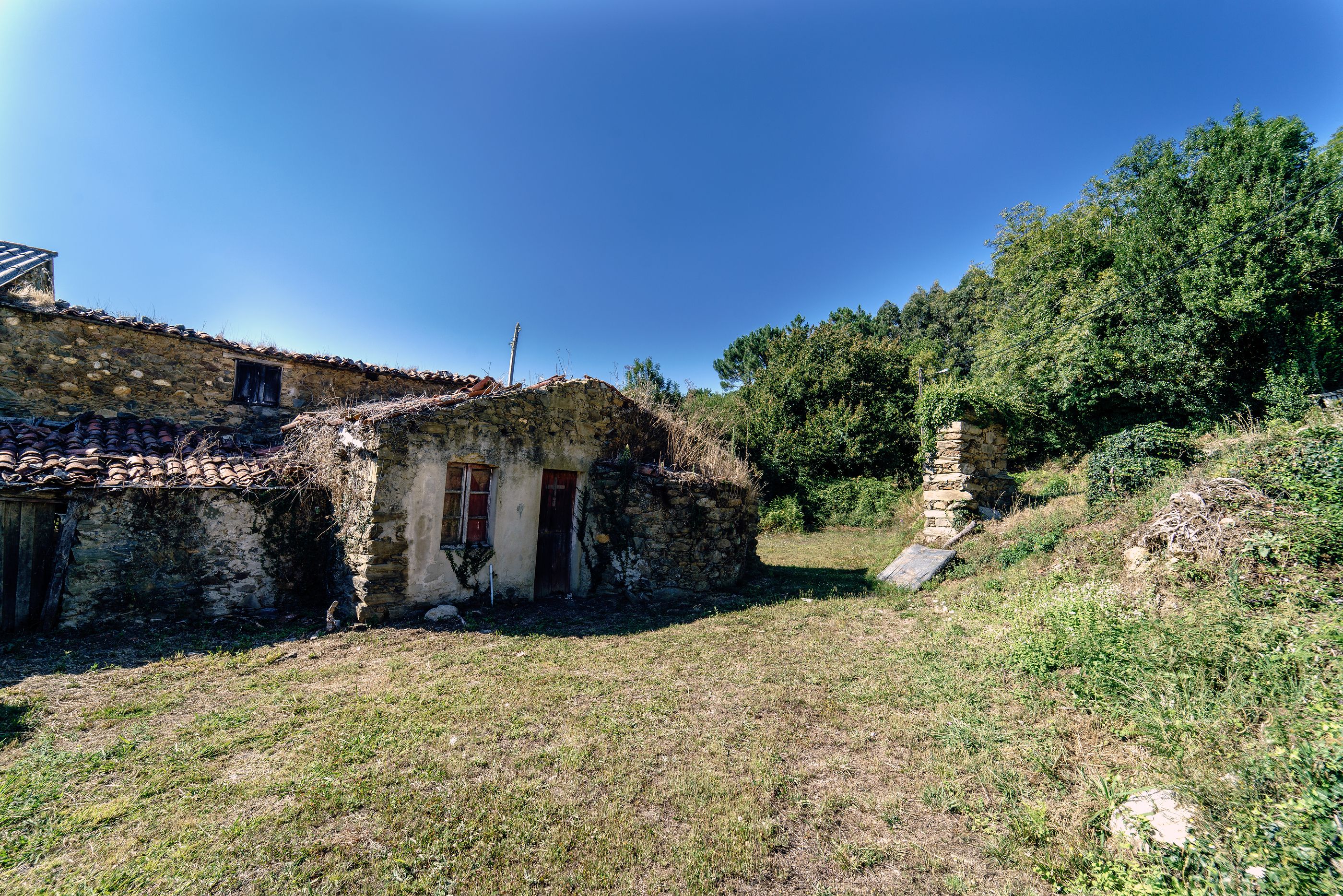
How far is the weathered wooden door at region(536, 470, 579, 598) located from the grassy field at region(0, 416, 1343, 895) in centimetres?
241

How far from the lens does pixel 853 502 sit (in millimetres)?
19375

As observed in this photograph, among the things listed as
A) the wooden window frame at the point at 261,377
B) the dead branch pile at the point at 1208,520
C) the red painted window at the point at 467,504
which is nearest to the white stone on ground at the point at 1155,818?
the dead branch pile at the point at 1208,520

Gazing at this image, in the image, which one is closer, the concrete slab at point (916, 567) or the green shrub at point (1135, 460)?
the green shrub at point (1135, 460)

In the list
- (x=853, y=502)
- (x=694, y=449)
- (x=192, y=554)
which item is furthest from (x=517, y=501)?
(x=853, y=502)

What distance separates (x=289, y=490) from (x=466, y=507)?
2.69 m

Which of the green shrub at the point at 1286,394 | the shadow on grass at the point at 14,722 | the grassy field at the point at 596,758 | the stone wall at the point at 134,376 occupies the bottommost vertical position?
the shadow on grass at the point at 14,722

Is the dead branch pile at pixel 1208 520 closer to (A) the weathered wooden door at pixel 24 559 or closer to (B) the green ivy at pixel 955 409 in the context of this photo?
(B) the green ivy at pixel 955 409

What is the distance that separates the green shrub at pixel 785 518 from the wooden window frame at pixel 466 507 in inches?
505

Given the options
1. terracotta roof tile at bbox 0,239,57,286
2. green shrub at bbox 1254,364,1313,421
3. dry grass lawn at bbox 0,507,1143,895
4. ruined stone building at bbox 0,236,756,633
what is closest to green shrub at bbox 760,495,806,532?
ruined stone building at bbox 0,236,756,633

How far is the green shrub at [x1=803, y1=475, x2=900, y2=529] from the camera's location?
18234 mm

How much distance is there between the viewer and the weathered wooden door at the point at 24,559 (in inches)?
249

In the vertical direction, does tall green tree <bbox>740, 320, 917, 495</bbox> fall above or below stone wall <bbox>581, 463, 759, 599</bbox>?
above

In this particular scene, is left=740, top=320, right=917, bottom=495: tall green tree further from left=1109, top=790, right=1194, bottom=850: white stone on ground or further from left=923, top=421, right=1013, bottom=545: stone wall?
left=1109, top=790, right=1194, bottom=850: white stone on ground

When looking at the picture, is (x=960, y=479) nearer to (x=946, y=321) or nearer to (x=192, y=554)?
(x=192, y=554)
